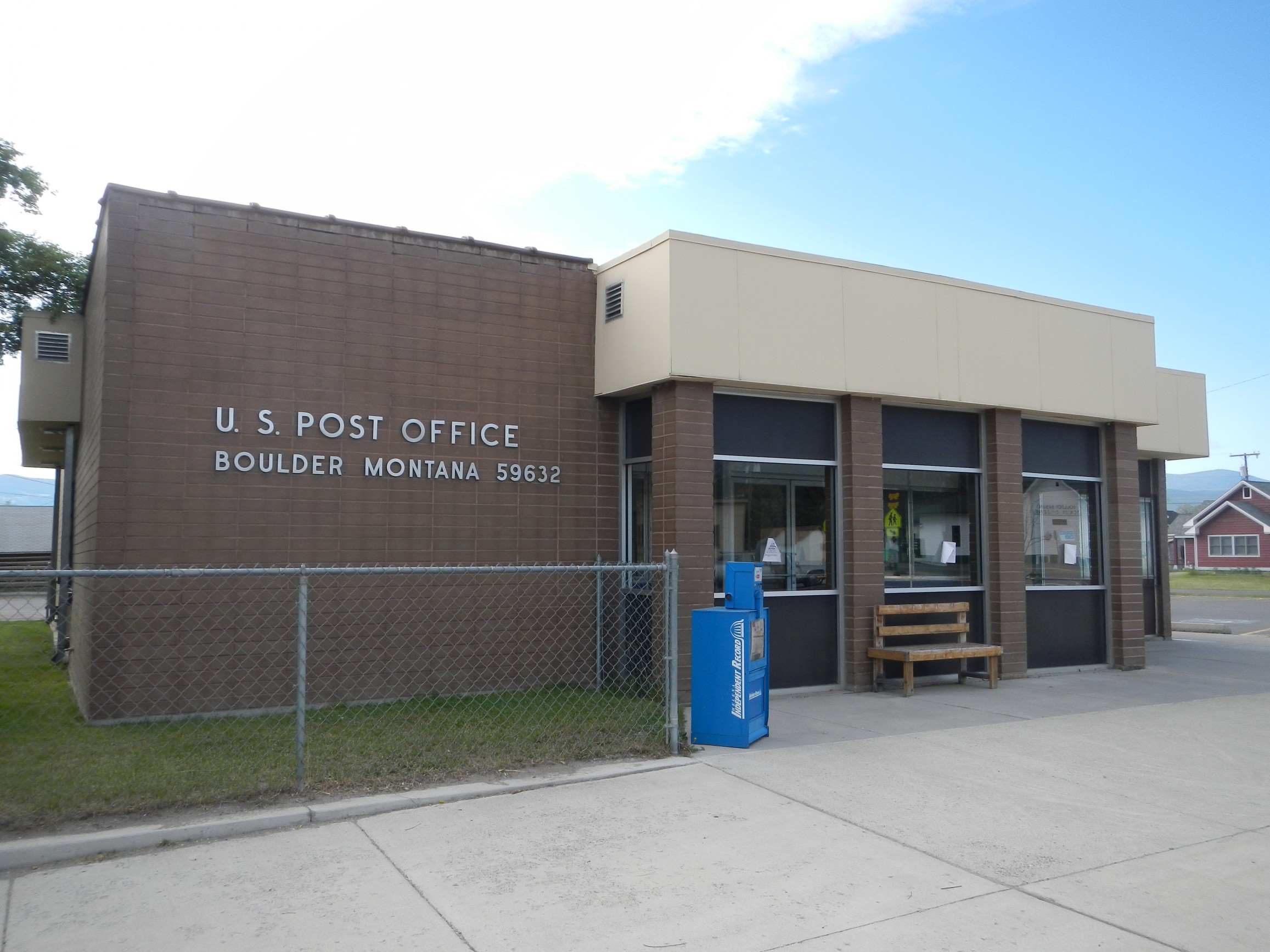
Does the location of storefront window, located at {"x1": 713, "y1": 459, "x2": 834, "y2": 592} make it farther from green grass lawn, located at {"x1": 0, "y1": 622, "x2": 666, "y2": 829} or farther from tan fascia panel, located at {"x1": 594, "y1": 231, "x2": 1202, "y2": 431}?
green grass lawn, located at {"x1": 0, "y1": 622, "x2": 666, "y2": 829}

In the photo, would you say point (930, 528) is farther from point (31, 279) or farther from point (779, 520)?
point (31, 279)

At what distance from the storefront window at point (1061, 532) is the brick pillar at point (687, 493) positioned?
5.06m

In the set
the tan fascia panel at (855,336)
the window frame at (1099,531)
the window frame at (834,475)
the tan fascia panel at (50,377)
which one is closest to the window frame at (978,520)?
the tan fascia panel at (855,336)

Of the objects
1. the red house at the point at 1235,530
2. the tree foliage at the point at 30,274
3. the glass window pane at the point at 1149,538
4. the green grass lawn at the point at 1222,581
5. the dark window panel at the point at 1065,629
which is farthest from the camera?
the red house at the point at 1235,530

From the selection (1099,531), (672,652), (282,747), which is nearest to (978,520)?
(1099,531)

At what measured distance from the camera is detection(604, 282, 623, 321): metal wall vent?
37.5 ft

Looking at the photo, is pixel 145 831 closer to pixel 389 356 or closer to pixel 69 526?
pixel 389 356

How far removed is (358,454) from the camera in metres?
10.4

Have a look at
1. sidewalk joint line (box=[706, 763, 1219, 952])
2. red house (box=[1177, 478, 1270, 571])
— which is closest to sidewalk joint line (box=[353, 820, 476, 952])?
sidewalk joint line (box=[706, 763, 1219, 952])

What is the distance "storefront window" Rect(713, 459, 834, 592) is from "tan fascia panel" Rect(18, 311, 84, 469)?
319 inches

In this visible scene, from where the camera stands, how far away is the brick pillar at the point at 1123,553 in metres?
13.8

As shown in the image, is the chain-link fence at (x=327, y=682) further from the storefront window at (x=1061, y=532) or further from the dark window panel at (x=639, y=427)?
the storefront window at (x=1061, y=532)

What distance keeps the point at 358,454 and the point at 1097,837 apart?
7559 millimetres

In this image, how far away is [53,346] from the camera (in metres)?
12.3
